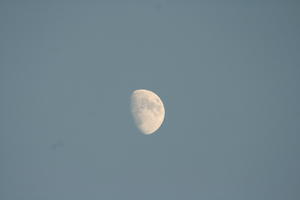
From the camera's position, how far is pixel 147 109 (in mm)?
3406

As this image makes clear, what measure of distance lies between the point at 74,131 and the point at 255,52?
222cm

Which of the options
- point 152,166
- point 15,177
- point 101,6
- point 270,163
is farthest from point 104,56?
point 270,163

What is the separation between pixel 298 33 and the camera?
11.8 ft

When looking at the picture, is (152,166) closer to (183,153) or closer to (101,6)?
(183,153)

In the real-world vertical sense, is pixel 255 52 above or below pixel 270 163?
above

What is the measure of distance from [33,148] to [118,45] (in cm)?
144

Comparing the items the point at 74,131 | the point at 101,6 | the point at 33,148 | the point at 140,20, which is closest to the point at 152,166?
the point at 74,131

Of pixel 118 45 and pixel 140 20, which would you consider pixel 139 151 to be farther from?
pixel 140 20

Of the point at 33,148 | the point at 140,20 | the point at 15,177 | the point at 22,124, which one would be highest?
the point at 140,20

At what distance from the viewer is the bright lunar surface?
133 inches

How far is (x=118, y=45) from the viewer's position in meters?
3.43

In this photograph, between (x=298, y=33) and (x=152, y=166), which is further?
(x=298, y=33)

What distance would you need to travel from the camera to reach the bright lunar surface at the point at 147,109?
338cm

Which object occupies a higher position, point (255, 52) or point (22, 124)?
point (255, 52)
